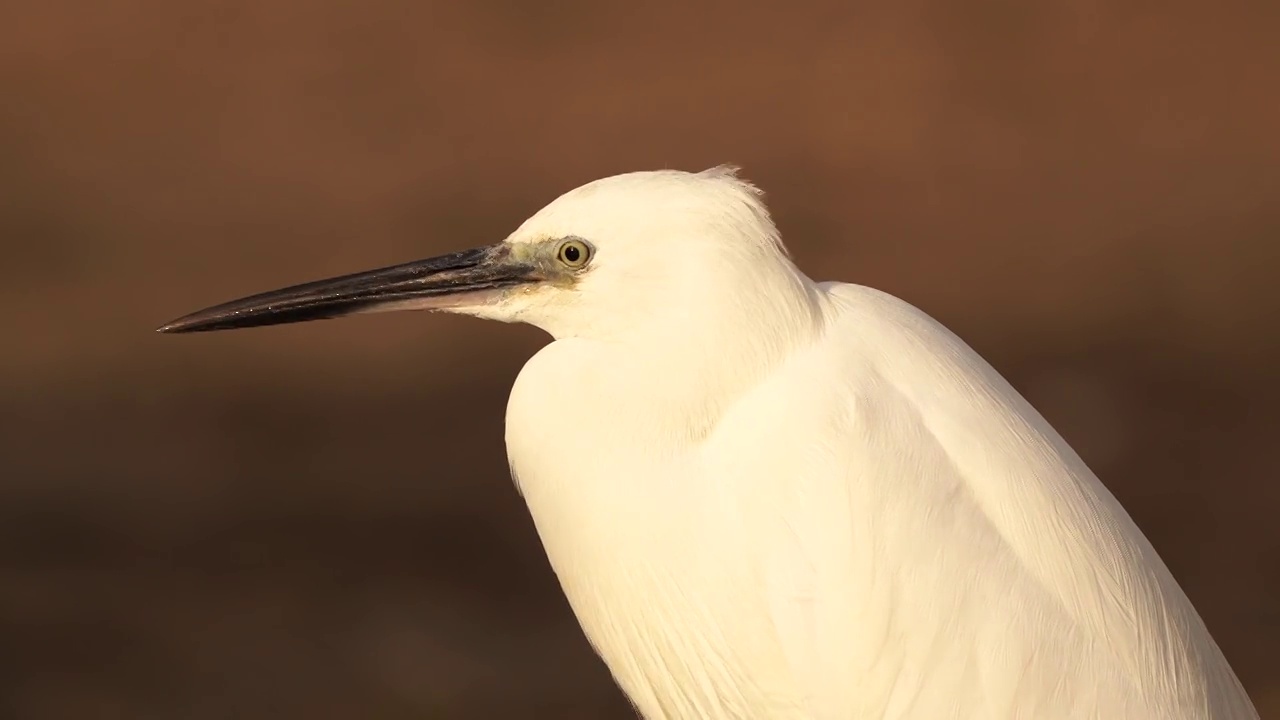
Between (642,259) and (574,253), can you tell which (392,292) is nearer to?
(574,253)

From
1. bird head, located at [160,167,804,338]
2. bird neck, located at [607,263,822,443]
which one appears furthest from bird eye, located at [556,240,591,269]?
bird neck, located at [607,263,822,443]

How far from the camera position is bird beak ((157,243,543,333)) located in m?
2.26

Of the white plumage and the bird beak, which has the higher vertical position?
the bird beak

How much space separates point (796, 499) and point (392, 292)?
2.21 ft

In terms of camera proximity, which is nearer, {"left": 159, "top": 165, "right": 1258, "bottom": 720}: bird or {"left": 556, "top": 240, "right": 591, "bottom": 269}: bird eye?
{"left": 159, "top": 165, "right": 1258, "bottom": 720}: bird

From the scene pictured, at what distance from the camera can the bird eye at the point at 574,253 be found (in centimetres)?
216

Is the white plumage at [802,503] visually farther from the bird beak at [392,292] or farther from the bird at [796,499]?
the bird beak at [392,292]

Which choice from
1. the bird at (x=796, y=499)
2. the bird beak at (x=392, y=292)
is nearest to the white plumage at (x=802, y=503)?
the bird at (x=796, y=499)

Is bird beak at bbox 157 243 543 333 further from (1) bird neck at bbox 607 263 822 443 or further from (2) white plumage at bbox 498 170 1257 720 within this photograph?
(1) bird neck at bbox 607 263 822 443

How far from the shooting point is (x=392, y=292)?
2.34m

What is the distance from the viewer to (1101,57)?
7887 millimetres

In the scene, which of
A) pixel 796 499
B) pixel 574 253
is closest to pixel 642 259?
pixel 574 253

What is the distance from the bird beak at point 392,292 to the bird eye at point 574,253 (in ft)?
0.16

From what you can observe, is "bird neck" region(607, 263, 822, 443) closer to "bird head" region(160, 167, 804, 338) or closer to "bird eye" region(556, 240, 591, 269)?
Answer: "bird head" region(160, 167, 804, 338)
